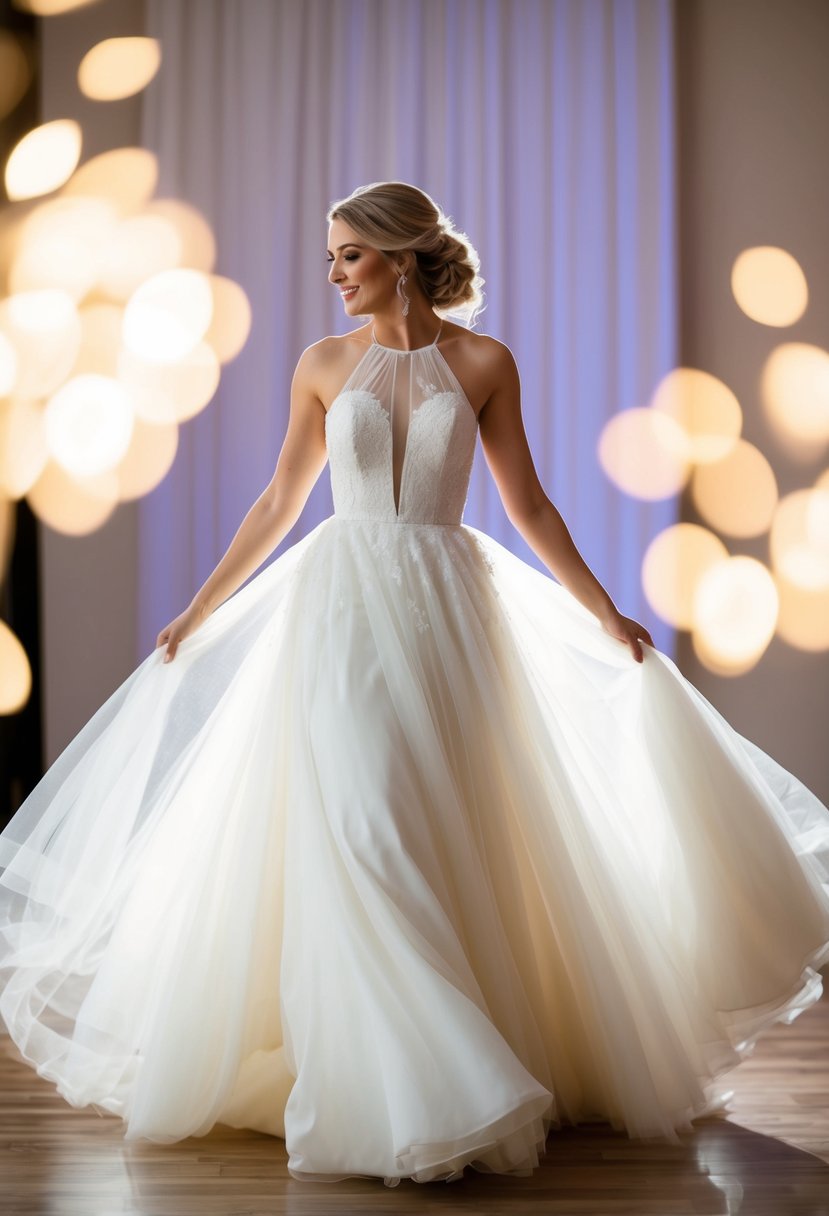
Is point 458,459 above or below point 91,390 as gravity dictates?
below

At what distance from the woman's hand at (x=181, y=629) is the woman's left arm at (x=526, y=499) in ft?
2.13

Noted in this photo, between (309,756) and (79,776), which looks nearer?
Result: (309,756)

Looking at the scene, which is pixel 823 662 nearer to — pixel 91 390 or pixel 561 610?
pixel 561 610

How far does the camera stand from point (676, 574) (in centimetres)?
405

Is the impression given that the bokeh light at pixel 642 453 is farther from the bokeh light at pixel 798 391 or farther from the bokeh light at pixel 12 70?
the bokeh light at pixel 12 70

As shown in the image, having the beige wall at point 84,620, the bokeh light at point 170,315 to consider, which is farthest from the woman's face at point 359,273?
the beige wall at point 84,620

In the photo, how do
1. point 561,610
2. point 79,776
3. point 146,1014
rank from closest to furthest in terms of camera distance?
1. point 146,1014
2. point 79,776
3. point 561,610

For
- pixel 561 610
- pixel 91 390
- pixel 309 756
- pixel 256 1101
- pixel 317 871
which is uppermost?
pixel 91 390

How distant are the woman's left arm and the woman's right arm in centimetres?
34

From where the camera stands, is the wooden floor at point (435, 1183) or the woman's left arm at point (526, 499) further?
the woman's left arm at point (526, 499)

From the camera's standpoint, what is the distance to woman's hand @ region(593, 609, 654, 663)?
239 centimetres

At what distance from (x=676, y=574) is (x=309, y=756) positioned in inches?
88.3

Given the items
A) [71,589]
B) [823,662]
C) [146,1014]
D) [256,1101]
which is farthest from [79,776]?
[823,662]
